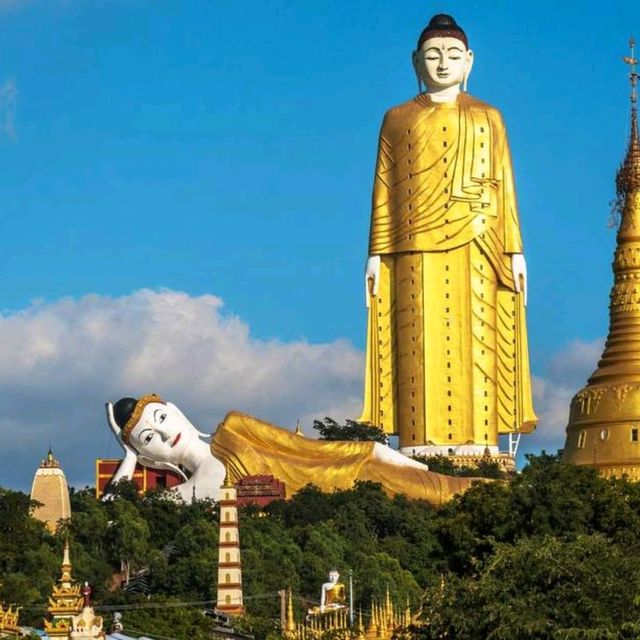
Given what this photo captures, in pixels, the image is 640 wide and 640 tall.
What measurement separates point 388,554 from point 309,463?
1097 cm

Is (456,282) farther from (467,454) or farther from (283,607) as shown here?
(283,607)

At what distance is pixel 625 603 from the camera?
2550 cm

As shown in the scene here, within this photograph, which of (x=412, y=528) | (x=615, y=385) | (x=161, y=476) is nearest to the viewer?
(x=412, y=528)

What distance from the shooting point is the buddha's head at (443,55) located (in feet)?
233

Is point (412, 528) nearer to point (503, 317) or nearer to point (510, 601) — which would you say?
point (503, 317)

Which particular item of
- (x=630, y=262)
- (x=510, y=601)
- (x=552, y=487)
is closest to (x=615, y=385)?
(x=630, y=262)

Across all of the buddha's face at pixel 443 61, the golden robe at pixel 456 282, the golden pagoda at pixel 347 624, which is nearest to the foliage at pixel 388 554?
the golden pagoda at pixel 347 624

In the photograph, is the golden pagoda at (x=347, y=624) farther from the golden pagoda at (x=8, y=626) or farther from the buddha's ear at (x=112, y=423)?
the buddha's ear at (x=112, y=423)

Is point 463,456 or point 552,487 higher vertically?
point 463,456

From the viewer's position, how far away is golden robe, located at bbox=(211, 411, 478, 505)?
61438mm

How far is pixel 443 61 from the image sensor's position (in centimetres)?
7112

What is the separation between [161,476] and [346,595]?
20.9m

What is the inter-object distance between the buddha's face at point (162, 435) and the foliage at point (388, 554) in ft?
7.44

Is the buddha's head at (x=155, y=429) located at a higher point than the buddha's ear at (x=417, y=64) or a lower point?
lower
